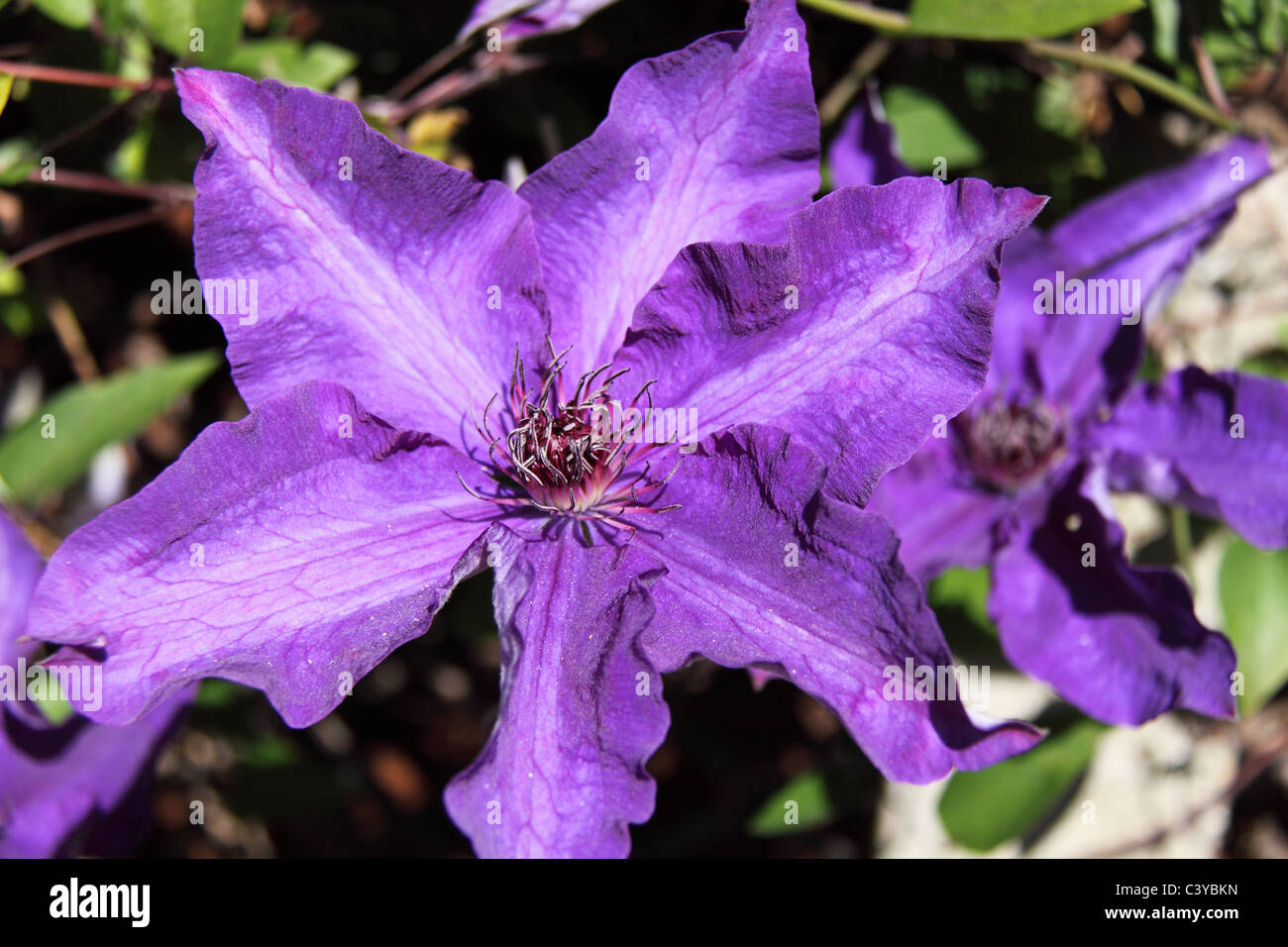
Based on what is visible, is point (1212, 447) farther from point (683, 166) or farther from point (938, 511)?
point (683, 166)

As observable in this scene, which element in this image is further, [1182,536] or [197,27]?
[1182,536]

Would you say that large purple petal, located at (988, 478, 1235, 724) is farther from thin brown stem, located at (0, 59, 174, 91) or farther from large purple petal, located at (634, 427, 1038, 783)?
thin brown stem, located at (0, 59, 174, 91)

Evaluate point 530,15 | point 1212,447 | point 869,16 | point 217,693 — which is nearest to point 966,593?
point 1212,447

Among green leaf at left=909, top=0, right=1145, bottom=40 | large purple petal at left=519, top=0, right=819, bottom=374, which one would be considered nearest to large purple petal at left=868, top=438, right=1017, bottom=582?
large purple petal at left=519, top=0, right=819, bottom=374

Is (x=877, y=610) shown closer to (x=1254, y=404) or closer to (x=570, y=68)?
(x=1254, y=404)

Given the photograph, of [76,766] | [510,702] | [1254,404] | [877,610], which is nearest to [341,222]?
[510,702]

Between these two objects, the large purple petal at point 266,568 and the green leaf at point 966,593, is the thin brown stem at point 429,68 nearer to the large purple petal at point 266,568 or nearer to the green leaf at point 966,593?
the large purple petal at point 266,568
